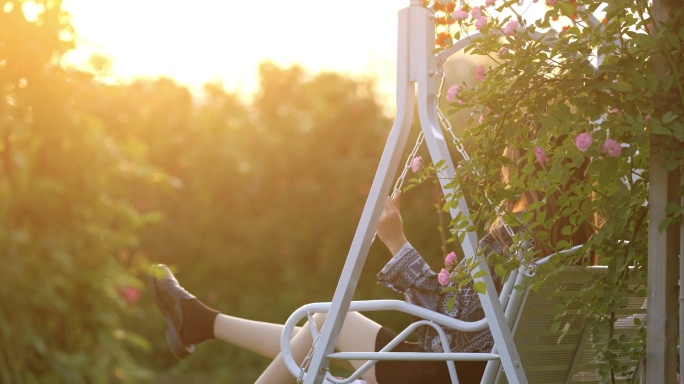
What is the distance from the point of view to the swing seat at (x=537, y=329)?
6.92ft

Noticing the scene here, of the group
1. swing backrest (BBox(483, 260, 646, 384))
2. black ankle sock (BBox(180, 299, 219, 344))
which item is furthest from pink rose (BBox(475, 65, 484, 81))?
black ankle sock (BBox(180, 299, 219, 344))

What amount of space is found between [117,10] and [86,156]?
3805 mm

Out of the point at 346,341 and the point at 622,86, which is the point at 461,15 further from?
the point at 346,341

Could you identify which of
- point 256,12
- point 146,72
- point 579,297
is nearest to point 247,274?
point 146,72

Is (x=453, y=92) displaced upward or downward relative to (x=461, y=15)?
downward

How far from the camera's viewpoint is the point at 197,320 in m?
→ 3.79

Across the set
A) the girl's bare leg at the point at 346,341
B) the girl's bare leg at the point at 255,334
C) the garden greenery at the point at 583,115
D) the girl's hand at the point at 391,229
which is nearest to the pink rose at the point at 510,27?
the garden greenery at the point at 583,115

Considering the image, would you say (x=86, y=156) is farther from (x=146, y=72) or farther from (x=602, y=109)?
(x=146, y=72)

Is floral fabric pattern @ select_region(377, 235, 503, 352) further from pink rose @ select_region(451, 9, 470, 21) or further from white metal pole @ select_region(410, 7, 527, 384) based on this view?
pink rose @ select_region(451, 9, 470, 21)

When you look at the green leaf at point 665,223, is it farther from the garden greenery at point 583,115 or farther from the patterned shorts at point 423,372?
the patterned shorts at point 423,372

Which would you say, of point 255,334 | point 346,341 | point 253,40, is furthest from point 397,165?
point 253,40

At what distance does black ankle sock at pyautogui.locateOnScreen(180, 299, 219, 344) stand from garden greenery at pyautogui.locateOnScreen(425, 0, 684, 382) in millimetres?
1937

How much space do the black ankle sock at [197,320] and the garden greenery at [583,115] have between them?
194cm

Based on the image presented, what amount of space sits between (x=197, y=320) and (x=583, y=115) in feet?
7.46
